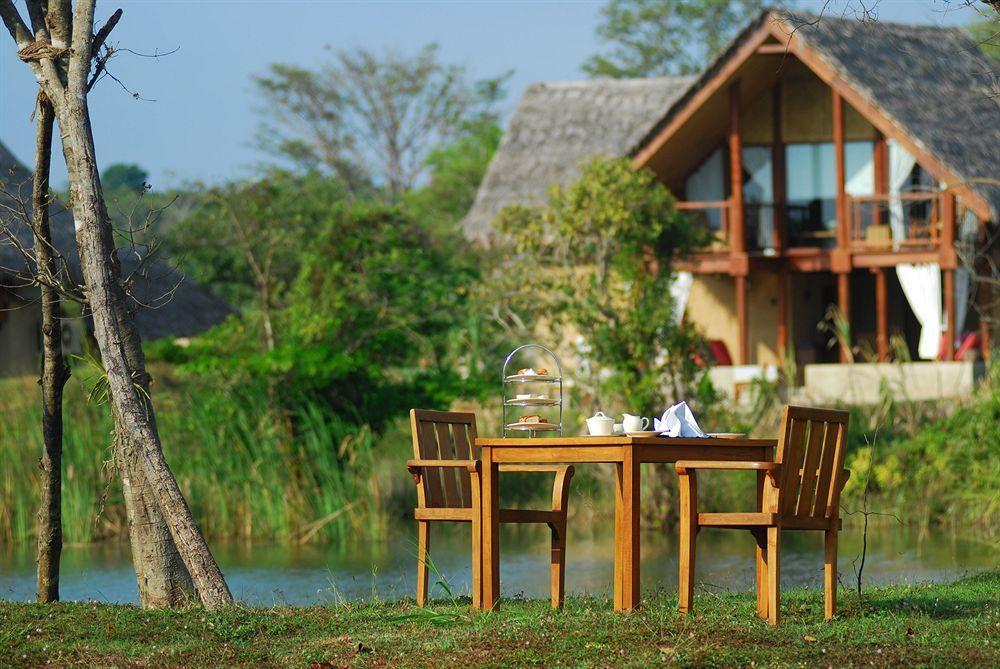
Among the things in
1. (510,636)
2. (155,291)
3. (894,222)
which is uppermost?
(894,222)

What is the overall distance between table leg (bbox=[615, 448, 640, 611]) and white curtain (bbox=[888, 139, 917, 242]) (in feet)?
43.9

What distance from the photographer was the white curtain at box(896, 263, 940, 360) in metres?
18.1

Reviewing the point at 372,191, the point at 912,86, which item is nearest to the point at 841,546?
the point at 912,86

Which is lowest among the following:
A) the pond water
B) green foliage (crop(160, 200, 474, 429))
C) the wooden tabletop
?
the pond water

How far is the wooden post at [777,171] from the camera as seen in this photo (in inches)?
749

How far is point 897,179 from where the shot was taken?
18812mm

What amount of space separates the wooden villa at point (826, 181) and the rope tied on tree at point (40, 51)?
1079 cm

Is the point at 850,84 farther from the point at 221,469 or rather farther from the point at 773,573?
the point at 773,573

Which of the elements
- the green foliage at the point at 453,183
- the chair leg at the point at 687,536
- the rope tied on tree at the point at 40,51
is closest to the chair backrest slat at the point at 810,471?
the chair leg at the point at 687,536

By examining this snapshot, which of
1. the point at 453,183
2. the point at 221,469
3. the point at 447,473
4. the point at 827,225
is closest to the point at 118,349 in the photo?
the point at 447,473

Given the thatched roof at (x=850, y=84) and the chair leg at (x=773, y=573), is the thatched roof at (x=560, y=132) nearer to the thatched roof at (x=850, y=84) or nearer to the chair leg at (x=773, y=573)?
the thatched roof at (x=850, y=84)

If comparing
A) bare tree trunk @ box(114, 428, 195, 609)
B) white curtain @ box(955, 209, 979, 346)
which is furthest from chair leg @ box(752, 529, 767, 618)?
white curtain @ box(955, 209, 979, 346)

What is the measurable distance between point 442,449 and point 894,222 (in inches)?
517

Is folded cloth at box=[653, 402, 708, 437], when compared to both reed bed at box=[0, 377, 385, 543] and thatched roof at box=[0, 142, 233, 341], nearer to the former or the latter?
reed bed at box=[0, 377, 385, 543]
